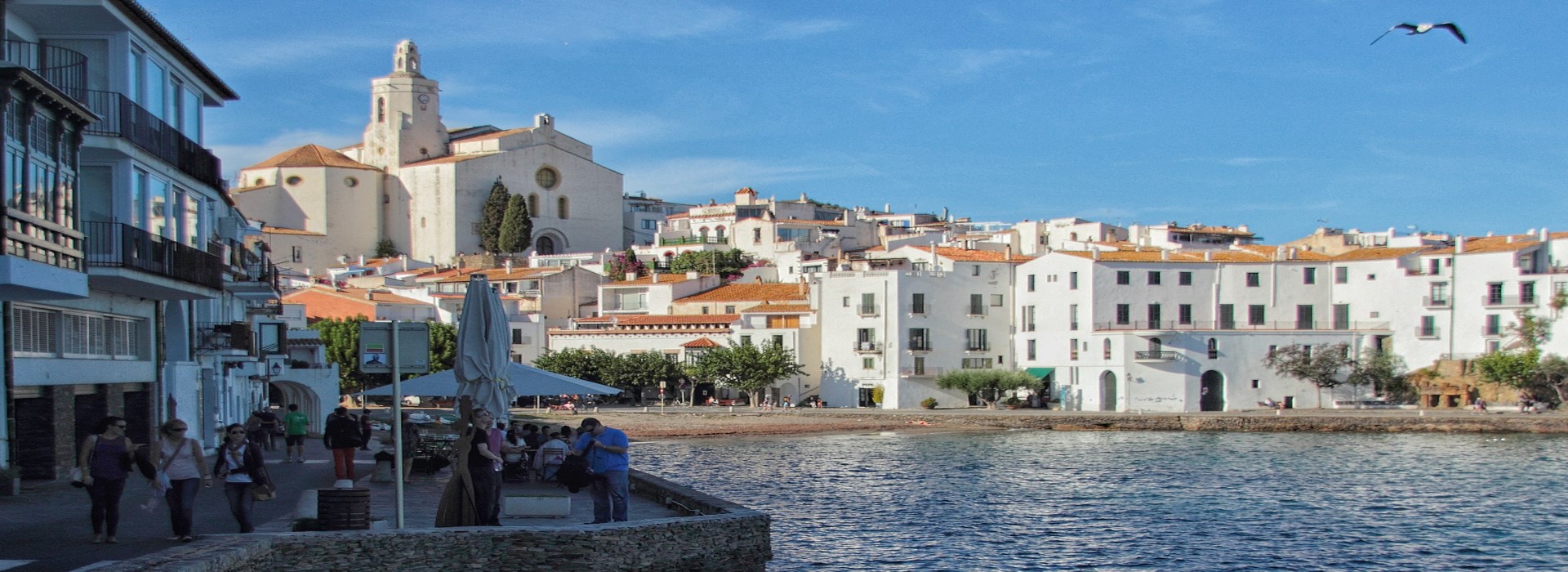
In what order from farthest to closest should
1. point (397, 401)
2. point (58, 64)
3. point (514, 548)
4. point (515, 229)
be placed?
point (515, 229) → point (58, 64) → point (514, 548) → point (397, 401)

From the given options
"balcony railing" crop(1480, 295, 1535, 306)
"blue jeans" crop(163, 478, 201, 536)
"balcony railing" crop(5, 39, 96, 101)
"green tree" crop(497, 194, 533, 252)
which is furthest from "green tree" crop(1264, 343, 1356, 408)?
"green tree" crop(497, 194, 533, 252)

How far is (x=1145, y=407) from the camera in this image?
198 ft

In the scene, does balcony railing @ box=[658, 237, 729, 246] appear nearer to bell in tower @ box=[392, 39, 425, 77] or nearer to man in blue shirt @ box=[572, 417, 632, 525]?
bell in tower @ box=[392, 39, 425, 77]

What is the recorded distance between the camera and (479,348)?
19.5 metres

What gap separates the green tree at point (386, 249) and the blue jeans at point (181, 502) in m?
99.9

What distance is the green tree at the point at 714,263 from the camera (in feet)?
308

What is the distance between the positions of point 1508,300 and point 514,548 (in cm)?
5305

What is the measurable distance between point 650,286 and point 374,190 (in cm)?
4115

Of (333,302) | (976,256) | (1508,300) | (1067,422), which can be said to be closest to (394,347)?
(1067,422)

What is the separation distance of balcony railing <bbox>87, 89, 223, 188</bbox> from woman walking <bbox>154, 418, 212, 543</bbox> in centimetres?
923

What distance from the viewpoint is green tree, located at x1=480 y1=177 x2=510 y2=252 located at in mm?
107625

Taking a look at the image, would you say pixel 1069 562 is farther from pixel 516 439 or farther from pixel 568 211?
pixel 568 211

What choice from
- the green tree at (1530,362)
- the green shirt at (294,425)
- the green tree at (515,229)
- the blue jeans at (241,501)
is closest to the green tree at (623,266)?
the green tree at (515,229)

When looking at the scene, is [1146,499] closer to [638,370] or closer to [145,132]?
[145,132]
